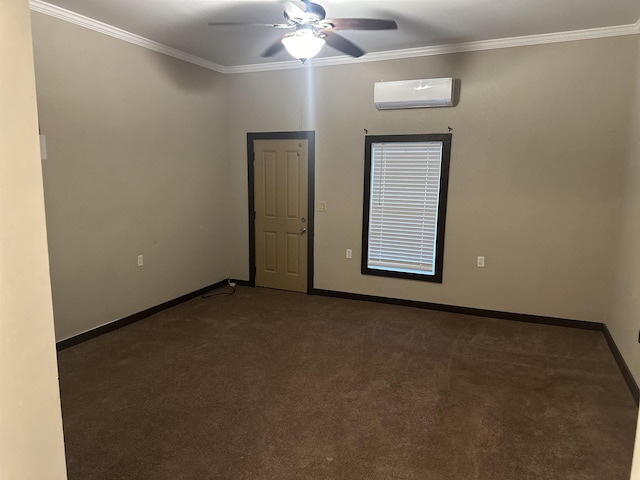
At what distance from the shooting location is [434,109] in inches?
174

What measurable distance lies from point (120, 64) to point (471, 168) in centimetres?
359

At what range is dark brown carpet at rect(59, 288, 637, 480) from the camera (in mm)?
2268

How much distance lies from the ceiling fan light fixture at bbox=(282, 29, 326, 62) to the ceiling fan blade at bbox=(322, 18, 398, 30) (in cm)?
12

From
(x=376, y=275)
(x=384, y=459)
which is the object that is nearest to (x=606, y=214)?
(x=376, y=275)

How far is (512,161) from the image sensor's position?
4.20m

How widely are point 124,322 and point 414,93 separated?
3.73m

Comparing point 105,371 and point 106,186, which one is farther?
point 106,186

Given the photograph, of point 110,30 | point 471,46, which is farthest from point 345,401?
point 110,30

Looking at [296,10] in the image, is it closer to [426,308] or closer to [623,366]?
[426,308]

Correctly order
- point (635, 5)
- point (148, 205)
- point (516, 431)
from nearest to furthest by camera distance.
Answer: point (516, 431) < point (635, 5) < point (148, 205)

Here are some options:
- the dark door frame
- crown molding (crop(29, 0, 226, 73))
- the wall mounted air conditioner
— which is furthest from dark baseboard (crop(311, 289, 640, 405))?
crown molding (crop(29, 0, 226, 73))

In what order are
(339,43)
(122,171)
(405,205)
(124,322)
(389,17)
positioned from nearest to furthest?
(339,43) < (389,17) < (122,171) < (124,322) < (405,205)

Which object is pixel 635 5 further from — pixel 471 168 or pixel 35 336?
pixel 35 336

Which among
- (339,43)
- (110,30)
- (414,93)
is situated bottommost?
(414,93)
